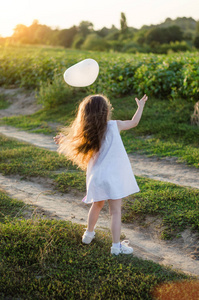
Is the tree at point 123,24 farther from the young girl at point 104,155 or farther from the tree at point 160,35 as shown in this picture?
the young girl at point 104,155

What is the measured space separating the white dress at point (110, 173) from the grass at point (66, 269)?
0.52 metres

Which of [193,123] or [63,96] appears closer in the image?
[193,123]

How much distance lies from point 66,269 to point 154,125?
549 centimetres

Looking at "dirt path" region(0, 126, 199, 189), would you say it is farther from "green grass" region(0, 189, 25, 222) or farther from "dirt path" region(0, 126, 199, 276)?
"green grass" region(0, 189, 25, 222)

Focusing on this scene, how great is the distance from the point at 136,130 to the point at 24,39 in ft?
112

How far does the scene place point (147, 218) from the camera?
404 centimetres

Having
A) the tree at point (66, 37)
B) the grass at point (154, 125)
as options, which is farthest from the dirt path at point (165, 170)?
the tree at point (66, 37)

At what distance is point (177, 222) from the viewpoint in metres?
3.81

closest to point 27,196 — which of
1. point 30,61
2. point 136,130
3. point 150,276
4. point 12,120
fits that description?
point 150,276

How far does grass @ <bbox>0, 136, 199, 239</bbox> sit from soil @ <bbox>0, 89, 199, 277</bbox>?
108 millimetres

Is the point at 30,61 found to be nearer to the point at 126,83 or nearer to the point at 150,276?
the point at 126,83

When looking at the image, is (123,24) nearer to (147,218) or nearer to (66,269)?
(147,218)

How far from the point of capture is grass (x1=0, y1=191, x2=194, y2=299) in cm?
255

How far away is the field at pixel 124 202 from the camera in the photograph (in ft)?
8.70
